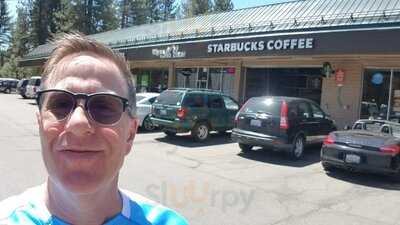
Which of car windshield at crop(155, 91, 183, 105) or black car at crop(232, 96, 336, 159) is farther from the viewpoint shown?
car windshield at crop(155, 91, 183, 105)

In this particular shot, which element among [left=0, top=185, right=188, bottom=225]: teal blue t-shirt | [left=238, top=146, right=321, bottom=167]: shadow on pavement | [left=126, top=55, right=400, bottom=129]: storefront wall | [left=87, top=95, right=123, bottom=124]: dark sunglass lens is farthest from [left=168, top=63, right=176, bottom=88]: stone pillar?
[left=87, top=95, right=123, bottom=124]: dark sunglass lens

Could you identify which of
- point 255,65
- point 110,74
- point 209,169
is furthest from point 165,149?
point 110,74

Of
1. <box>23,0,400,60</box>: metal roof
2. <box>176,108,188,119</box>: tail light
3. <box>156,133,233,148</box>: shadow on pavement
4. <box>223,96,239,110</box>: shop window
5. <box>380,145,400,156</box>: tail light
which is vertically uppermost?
<box>23,0,400,60</box>: metal roof

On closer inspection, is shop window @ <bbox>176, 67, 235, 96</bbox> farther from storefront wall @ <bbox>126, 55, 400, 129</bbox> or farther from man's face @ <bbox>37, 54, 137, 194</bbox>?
man's face @ <bbox>37, 54, 137, 194</bbox>

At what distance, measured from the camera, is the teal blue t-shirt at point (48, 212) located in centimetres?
156

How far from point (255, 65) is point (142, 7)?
193 ft

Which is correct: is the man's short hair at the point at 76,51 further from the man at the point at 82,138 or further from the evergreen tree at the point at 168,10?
the evergreen tree at the point at 168,10

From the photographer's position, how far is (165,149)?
13562 mm

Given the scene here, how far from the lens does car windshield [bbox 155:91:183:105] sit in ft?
50.5

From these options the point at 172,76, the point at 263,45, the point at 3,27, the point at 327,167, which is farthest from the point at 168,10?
the point at 327,167

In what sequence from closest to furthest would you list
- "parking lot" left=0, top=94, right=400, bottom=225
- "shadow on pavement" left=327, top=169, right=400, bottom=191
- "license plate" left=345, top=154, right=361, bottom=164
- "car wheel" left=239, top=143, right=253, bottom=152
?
"parking lot" left=0, top=94, right=400, bottom=225, "shadow on pavement" left=327, top=169, right=400, bottom=191, "license plate" left=345, top=154, right=361, bottom=164, "car wheel" left=239, top=143, right=253, bottom=152

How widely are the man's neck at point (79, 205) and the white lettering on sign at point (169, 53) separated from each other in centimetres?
2215

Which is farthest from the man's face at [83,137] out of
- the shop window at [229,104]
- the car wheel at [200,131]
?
the shop window at [229,104]

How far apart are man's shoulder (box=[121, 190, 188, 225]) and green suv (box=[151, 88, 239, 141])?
13.2 meters
